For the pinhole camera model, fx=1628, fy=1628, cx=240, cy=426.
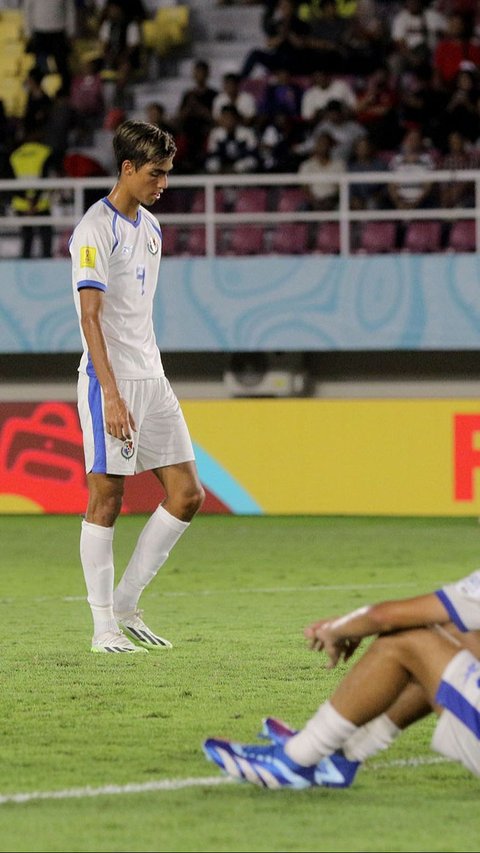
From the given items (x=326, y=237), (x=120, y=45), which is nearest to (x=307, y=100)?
(x=326, y=237)

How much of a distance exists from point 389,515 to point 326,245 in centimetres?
324

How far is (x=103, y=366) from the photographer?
6809 mm

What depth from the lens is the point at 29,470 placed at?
15.1 metres

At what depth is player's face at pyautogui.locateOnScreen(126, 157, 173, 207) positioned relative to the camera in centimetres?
688

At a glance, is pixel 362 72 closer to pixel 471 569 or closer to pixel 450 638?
pixel 471 569

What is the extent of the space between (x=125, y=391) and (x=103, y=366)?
0.31 m

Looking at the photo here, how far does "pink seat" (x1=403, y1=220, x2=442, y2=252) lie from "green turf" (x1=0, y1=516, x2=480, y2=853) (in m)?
4.66

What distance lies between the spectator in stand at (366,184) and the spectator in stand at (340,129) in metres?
0.18

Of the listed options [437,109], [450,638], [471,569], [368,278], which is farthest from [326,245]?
[450,638]

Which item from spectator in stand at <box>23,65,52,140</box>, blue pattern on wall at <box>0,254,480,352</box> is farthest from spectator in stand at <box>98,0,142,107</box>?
blue pattern on wall at <box>0,254,480,352</box>

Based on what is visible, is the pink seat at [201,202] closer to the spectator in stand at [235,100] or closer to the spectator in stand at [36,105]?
the spectator in stand at [235,100]

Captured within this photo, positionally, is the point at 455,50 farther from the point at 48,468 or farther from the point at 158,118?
the point at 48,468

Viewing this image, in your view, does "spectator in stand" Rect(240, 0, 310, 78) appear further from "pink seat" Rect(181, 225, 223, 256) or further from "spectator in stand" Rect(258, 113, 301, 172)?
"pink seat" Rect(181, 225, 223, 256)

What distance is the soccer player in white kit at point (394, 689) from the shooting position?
413 centimetres
